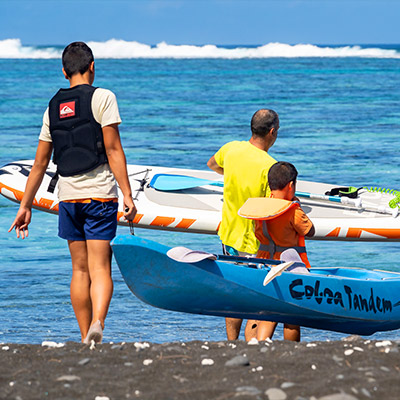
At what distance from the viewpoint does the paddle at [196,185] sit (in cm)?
809

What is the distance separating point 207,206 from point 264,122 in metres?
3.98

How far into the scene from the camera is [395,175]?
13.5 meters

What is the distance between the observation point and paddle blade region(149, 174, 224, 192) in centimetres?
872

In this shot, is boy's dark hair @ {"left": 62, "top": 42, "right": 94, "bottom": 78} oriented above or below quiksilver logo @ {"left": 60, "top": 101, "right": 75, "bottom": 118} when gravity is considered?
above

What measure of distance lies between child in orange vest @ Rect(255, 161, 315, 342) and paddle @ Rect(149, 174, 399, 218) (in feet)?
12.0

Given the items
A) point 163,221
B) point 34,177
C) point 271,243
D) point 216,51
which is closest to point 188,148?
point 163,221

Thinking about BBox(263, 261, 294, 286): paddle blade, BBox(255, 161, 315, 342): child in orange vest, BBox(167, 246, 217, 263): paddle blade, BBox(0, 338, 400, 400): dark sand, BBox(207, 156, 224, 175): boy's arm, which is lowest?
BBox(0, 338, 400, 400): dark sand

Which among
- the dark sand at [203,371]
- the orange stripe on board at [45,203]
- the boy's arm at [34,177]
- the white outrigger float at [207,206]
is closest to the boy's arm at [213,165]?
the boy's arm at [34,177]

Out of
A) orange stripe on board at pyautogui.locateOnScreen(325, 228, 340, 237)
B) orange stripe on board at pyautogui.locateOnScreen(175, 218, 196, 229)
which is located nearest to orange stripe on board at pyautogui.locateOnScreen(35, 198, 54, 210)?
orange stripe on board at pyautogui.locateOnScreen(175, 218, 196, 229)

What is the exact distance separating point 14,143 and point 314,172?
748 centimetres

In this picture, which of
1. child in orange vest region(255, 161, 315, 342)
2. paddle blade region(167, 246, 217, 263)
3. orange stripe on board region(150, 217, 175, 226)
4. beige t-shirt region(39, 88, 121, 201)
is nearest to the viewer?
beige t-shirt region(39, 88, 121, 201)

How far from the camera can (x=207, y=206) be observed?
8344 millimetres

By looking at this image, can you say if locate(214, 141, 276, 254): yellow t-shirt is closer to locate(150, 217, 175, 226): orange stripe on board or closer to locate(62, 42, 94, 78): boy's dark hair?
locate(62, 42, 94, 78): boy's dark hair

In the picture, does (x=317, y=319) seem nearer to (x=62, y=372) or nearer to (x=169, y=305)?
(x=169, y=305)
